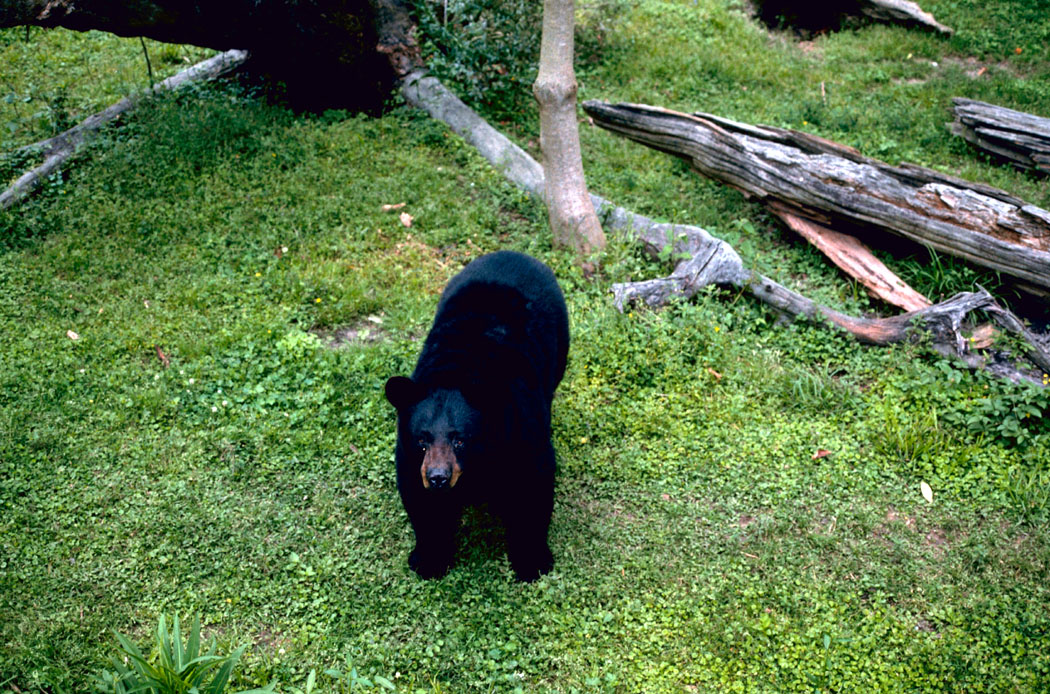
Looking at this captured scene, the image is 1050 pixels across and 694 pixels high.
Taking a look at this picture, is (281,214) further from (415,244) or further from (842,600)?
(842,600)

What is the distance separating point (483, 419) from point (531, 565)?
3.35 ft

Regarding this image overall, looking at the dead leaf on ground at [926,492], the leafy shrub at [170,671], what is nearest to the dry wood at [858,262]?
the dead leaf on ground at [926,492]

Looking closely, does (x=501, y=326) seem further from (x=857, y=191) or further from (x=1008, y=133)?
(x=1008, y=133)

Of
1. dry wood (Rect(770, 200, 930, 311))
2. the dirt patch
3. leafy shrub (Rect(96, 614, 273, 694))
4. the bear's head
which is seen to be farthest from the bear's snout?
dry wood (Rect(770, 200, 930, 311))

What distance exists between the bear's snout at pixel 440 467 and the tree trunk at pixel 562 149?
3.56m

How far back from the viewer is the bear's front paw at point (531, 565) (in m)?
4.41

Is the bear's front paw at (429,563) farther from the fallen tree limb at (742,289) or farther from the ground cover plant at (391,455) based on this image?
the fallen tree limb at (742,289)

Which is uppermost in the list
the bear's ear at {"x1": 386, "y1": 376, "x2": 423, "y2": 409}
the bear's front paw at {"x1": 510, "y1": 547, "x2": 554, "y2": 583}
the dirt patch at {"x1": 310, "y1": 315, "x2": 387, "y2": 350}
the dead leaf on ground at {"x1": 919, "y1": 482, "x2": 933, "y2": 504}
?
the bear's ear at {"x1": 386, "y1": 376, "x2": 423, "y2": 409}

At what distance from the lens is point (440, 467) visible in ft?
12.2

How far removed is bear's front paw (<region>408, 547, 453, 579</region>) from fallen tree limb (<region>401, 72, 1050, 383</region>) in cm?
261

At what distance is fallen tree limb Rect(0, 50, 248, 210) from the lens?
727cm

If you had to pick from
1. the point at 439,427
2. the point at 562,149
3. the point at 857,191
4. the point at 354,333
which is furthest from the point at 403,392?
the point at 857,191

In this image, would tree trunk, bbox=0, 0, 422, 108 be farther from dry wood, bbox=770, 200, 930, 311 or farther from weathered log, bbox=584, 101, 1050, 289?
dry wood, bbox=770, 200, 930, 311

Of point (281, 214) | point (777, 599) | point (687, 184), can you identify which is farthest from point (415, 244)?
point (777, 599)
